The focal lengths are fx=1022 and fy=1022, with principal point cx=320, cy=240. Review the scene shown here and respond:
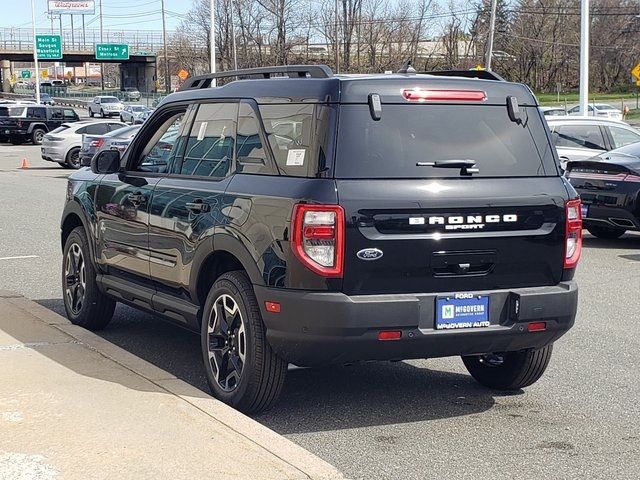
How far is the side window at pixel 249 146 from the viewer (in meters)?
5.93

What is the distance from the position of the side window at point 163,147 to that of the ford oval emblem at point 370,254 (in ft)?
6.79

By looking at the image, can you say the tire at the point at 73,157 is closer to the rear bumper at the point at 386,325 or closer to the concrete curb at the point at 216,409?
the concrete curb at the point at 216,409

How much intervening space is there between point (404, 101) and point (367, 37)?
8005 centimetres

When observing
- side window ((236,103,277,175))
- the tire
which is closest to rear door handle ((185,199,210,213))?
side window ((236,103,277,175))

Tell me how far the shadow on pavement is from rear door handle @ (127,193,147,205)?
1.18 meters

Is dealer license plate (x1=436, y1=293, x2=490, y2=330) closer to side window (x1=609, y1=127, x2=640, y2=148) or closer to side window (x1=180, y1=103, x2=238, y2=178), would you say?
side window (x1=180, y1=103, x2=238, y2=178)

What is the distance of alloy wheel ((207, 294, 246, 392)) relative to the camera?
233 inches

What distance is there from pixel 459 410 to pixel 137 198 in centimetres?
267

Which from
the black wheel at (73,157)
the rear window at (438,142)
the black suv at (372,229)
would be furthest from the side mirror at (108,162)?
the black wheel at (73,157)

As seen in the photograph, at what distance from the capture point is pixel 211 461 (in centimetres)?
476

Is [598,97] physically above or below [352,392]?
above

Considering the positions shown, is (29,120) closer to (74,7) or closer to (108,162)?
(108,162)

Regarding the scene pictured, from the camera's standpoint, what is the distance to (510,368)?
21.4 feet

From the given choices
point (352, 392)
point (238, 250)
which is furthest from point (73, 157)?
point (238, 250)
